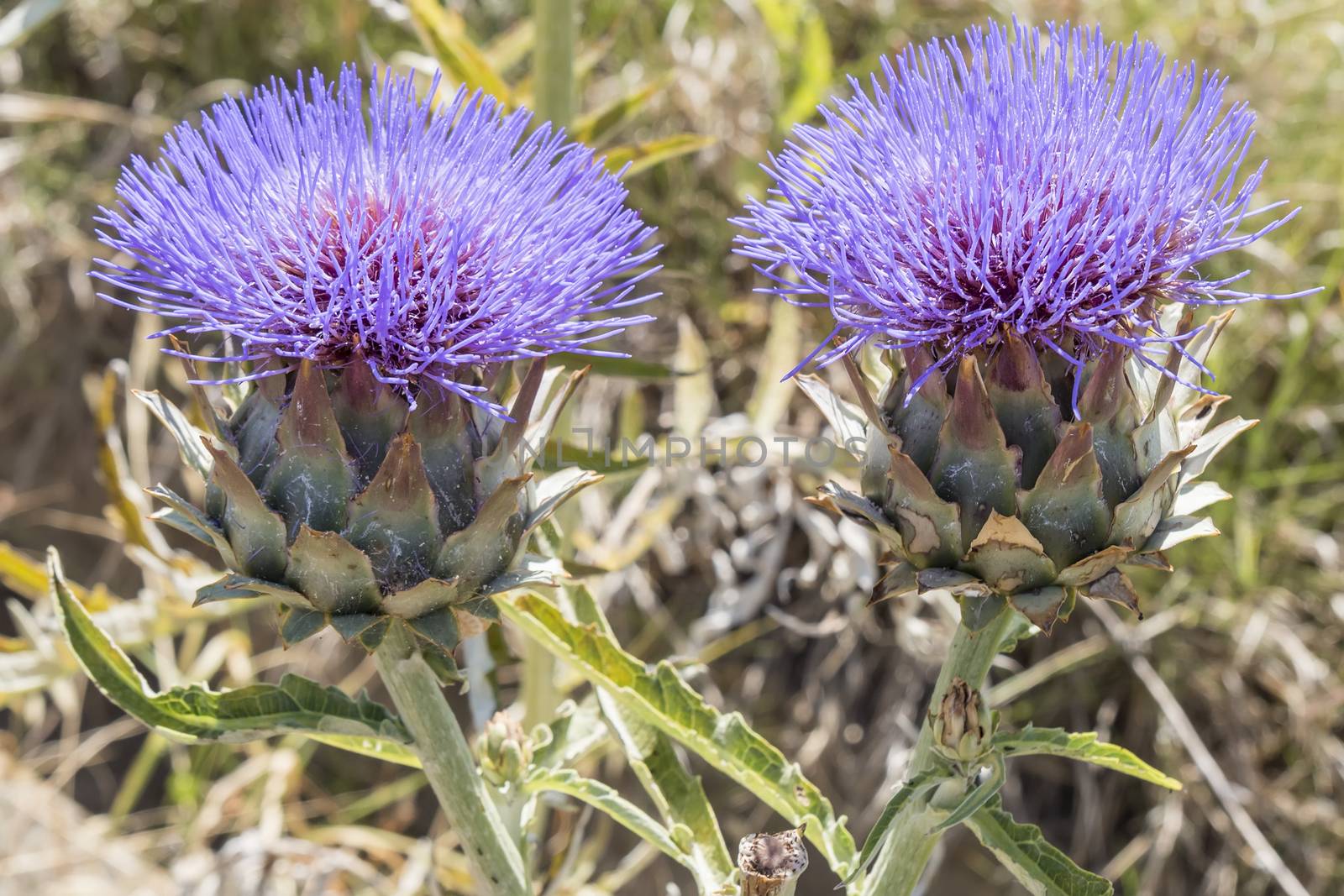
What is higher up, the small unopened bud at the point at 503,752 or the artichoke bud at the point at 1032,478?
the artichoke bud at the point at 1032,478

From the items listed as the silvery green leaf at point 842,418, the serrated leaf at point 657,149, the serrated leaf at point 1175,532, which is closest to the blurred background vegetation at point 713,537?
the serrated leaf at point 657,149

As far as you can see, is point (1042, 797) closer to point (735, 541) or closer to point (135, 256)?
point (735, 541)

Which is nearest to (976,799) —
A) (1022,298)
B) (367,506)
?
(1022,298)

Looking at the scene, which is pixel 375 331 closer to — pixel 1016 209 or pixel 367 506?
pixel 367 506

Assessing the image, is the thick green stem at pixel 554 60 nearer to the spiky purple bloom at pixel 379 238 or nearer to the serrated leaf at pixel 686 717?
the spiky purple bloom at pixel 379 238

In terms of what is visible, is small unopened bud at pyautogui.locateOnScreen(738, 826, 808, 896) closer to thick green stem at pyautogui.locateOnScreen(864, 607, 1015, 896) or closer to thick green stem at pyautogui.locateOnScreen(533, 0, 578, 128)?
thick green stem at pyautogui.locateOnScreen(864, 607, 1015, 896)

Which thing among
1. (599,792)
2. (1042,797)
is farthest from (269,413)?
(1042,797)

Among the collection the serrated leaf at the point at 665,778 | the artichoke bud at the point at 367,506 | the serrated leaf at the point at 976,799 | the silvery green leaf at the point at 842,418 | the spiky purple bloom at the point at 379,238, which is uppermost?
the spiky purple bloom at the point at 379,238

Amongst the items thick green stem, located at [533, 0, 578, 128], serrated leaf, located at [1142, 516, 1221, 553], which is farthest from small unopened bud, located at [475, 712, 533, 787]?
thick green stem, located at [533, 0, 578, 128]
